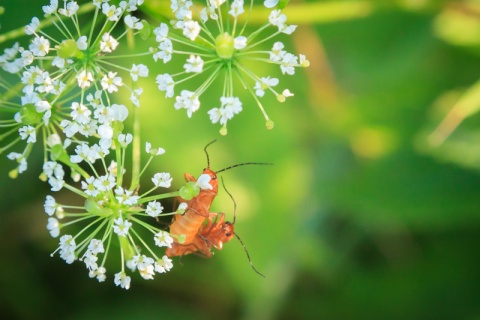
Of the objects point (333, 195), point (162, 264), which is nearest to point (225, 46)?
point (162, 264)

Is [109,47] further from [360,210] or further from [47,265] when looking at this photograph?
[47,265]

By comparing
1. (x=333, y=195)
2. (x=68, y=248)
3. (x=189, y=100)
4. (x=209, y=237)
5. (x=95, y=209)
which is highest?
(x=333, y=195)

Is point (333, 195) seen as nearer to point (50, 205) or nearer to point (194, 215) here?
point (194, 215)

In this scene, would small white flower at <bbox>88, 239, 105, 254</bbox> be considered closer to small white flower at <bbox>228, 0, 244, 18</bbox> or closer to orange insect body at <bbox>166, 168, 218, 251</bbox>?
orange insect body at <bbox>166, 168, 218, 251</bbox>

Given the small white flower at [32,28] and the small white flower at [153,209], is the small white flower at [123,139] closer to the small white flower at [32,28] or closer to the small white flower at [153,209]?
the small white flower at [153,209]

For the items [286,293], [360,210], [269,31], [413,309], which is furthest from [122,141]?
[413,309]

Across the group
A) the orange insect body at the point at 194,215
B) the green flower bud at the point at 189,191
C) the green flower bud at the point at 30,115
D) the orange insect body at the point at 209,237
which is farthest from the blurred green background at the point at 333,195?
the green flower bud at the point at 30,115
